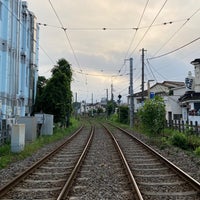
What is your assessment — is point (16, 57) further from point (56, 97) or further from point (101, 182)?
point (101, 182)

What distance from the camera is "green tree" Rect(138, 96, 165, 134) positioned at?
2577 cm

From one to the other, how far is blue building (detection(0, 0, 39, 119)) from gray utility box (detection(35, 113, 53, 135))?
1.63 metres

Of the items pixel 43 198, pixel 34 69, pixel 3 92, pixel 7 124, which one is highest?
pixel 34 69

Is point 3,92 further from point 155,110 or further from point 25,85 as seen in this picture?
point 155,110

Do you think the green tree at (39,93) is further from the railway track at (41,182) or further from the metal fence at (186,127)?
the railway track at (41,182)

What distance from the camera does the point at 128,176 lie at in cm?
1051

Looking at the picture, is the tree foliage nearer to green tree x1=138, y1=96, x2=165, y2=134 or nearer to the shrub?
green tree x1=138, y1=96, x2=165, y2=134

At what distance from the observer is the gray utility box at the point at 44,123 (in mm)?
27453

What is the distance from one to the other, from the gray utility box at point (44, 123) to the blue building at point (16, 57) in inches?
64.1

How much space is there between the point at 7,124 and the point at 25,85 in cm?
910

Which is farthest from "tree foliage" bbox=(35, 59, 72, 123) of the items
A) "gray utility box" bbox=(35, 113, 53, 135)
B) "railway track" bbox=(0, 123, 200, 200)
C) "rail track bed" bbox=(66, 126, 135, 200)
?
"rail track bed" bbox=(66, 126, 135, 200)

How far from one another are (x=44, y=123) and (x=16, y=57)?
5723mm

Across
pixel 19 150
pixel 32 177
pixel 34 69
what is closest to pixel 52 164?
pixel 32 177

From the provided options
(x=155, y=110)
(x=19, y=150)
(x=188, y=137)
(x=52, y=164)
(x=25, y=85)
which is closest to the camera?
(x=52, y=164)
